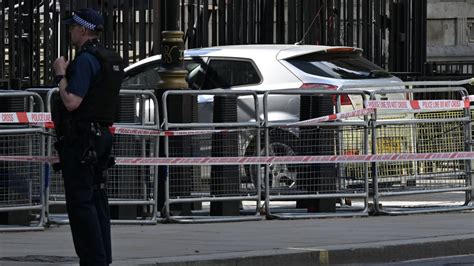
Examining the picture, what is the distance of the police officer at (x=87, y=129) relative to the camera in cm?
899

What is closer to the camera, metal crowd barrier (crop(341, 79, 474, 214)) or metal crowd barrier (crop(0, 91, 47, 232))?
metal crowd barrier (crop(0, 91, 47, 232))

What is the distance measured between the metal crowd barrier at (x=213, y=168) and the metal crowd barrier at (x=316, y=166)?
240mm

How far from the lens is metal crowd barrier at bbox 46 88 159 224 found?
1302cm

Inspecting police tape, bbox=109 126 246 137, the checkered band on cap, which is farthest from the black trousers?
police tape, bbox=109 126 246 137

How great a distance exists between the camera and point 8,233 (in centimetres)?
1232

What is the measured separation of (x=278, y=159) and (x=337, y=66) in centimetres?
316

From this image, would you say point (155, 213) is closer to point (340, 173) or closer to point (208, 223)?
point (208, 223)

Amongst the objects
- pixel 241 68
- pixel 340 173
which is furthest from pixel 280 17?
pixel 340 173

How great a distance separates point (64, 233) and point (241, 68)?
15.9 ft

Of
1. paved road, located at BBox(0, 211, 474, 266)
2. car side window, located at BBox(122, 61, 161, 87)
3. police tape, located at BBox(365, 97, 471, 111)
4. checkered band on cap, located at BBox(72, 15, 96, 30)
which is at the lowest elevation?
paved road, located at BBox(0, 211, 474, 266)

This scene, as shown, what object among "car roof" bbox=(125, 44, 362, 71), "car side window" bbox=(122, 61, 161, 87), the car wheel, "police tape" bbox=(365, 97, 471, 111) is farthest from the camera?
"car side window" bbox=(122, 61, 161, 87)

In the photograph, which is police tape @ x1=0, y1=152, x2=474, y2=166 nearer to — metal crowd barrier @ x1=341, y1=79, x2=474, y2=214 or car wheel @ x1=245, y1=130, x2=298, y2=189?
metal crowd barrier @ x1=341, y1=79, x2=474, y2=214

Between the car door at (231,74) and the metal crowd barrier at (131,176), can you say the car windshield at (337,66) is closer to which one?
the car door at (231,74)

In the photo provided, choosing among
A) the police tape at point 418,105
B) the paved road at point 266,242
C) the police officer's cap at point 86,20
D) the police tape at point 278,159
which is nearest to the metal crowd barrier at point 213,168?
the police tape at point 278,159
